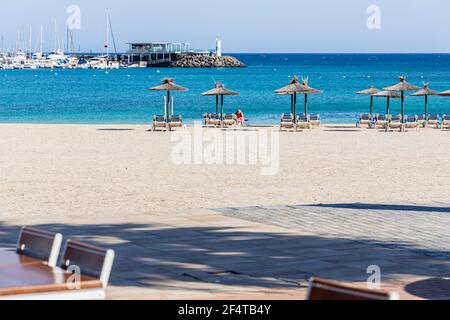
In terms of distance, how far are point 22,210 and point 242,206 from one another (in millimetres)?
3207

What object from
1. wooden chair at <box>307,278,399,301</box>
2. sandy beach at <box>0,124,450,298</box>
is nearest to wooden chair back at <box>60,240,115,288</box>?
wooden chair at <box>307,278,399,301</box>

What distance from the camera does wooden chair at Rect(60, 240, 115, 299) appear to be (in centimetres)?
504

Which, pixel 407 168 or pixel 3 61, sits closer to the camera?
pixel 407 168

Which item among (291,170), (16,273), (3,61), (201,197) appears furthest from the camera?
(3,61)

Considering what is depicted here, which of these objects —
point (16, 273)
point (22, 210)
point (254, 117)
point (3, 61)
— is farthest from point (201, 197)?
point (3, 61)

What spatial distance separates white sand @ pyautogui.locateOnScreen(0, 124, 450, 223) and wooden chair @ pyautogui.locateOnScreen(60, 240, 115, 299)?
6914 millimetres

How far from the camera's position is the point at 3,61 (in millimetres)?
185750

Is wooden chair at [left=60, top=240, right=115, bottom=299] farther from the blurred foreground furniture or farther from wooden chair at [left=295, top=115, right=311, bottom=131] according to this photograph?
wooden chair at [left=295, top=115, right=311, bottom=131]

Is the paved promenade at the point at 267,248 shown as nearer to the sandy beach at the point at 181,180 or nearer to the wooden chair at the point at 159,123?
the sandy beach at the point at 181,180

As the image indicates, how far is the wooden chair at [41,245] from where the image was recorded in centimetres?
557

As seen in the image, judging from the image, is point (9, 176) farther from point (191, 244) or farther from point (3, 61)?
point (3, 61)

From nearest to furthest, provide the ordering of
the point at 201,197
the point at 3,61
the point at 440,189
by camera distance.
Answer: the point at 201,197
the point at 440,189
the point at 3,61

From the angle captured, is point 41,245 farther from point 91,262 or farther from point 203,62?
point 203,62

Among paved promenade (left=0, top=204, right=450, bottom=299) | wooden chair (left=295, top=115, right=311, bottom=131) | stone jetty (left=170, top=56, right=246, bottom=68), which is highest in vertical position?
stone jetty (left=170, top=56, right=246, bottom=68)
